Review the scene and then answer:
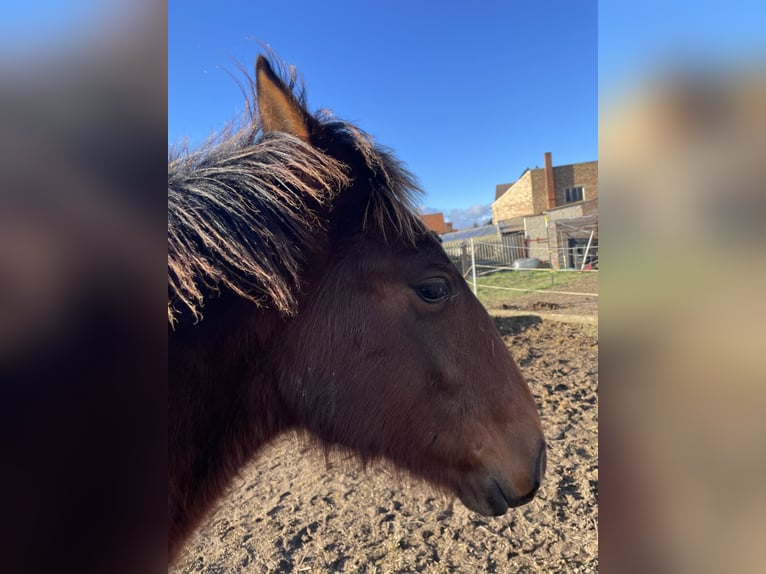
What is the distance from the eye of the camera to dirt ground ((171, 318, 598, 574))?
3012 millimetres

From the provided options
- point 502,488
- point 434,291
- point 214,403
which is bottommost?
point 502,488

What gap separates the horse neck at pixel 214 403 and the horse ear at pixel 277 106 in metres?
0.66

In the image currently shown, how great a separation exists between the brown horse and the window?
43085 mm

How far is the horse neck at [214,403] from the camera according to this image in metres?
1.30

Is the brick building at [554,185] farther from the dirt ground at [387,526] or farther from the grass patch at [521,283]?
the dirt ground at [387,526]

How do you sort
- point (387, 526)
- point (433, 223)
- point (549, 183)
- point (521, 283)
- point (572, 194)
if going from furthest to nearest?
1. point (572, 194)
2. point (549, 183)
3. point (521, 283)
4. point (433, 223)
5. point (387, 526)

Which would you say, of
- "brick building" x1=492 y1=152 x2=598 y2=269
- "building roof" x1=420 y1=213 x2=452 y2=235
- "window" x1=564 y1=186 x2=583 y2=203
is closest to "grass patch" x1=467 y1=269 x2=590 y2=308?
"building roof" x1=420 y1=213 x2=452 y2=235

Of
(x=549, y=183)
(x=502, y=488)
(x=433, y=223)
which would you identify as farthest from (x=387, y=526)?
(x=549, y=183)

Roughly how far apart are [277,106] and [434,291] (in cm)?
88

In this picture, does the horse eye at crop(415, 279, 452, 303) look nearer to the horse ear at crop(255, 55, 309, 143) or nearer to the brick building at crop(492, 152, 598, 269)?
the horse ear at crop(255, 55, 309, 143)

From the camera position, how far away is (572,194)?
41.0 m

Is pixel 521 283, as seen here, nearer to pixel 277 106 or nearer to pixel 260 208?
pixel 277 106
